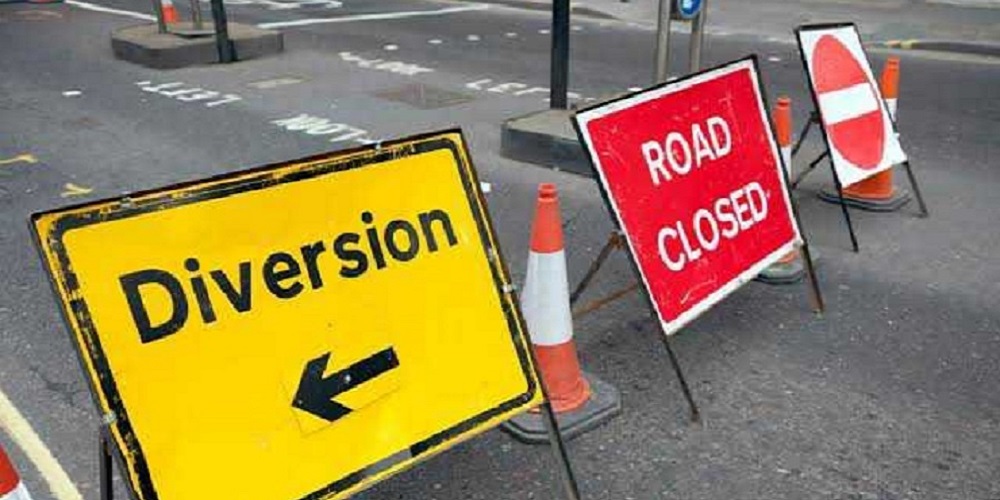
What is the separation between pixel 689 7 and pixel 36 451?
15.4ft

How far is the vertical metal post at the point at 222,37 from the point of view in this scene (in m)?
10.7

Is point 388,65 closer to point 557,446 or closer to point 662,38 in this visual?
point 662,38

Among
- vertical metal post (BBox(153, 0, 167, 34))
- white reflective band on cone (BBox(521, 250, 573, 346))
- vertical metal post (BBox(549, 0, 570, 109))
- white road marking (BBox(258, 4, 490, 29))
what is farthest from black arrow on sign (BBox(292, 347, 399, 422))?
white road marking (BBox(258, 4, 490, 29))

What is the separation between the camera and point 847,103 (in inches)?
214

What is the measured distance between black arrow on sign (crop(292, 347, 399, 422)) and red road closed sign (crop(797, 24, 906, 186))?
3.61 meters

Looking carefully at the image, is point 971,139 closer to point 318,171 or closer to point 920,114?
point 920,114

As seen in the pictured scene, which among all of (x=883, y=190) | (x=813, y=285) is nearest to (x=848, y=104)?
(x=883, y=190)

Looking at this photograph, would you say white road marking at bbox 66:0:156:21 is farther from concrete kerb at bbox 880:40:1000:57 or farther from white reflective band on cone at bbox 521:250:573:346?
white reflective band on cone at bbox 521:250:573:346

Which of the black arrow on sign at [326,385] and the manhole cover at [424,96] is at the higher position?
the black arrow on sign at [326,385]

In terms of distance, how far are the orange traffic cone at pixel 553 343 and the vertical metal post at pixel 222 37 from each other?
849 cm

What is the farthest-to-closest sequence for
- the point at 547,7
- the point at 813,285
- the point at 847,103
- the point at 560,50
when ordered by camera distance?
the point at 547,7
the point at 560,50
the point at 847,103
the point at 813,285

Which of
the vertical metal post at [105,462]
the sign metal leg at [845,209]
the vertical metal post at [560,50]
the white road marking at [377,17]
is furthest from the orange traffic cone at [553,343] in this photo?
the white road marking at [377,17]

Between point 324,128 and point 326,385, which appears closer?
point 326,385

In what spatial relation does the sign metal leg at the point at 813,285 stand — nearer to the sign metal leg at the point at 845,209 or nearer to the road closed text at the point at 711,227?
the road closed text at the point at 711,227
